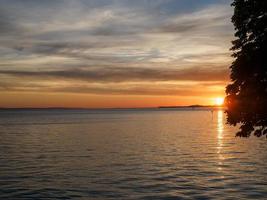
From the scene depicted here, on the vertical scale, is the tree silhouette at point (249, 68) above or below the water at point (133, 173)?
above

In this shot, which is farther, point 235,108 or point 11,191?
point 11,191

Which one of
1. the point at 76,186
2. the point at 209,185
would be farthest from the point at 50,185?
the point at 209,185

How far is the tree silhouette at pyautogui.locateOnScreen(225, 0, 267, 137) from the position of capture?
29312 mm

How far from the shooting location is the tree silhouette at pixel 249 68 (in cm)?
2931

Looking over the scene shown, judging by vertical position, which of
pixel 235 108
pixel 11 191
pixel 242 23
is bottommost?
pixel 11 191

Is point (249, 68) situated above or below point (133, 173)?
above

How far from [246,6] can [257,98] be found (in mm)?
6127

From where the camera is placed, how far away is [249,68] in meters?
29.8

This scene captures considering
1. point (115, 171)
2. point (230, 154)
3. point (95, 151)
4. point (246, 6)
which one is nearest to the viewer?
point (246, 6)

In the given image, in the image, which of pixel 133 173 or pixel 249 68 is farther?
pixel 133 173

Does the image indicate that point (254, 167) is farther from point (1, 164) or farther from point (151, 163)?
point (1, 164)

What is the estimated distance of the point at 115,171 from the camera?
153ft

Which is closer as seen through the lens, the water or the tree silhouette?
the tree silhouette

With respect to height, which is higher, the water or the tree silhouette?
the tree silhouette
